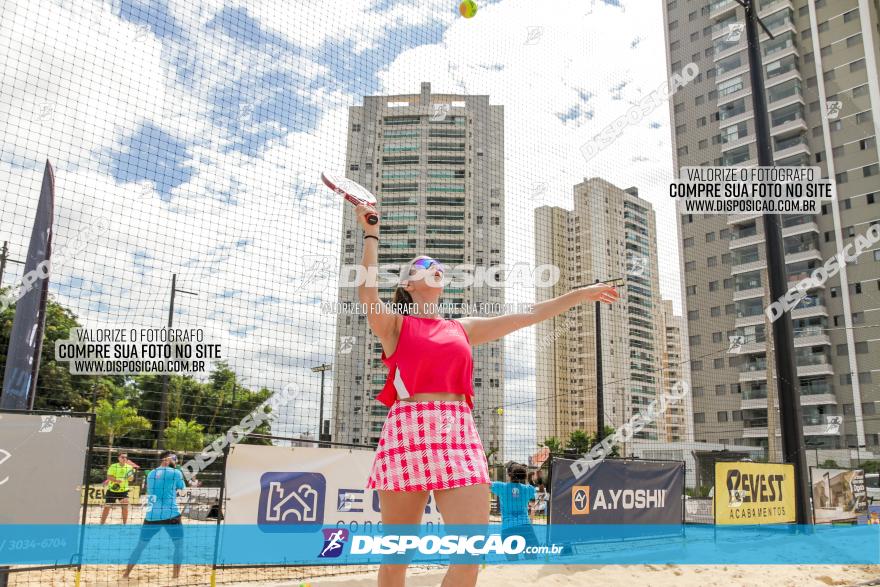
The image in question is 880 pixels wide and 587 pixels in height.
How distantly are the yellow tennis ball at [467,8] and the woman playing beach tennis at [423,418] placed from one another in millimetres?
6230

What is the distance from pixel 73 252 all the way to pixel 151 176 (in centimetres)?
111

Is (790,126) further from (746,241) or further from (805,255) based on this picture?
(805,255)

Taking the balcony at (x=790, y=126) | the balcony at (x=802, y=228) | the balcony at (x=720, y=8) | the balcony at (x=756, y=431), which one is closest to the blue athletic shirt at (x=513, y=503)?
the balcony at (x=756, y=431)

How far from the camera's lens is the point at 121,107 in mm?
5613

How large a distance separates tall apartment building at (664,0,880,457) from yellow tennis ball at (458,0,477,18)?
3676cm

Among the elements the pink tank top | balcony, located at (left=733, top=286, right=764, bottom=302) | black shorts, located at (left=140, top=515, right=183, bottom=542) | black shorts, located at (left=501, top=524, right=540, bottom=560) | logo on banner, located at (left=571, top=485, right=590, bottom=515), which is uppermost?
balcony, located at (left=733, top=286, right=764, bottom=302)

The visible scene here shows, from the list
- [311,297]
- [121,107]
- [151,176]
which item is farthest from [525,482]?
[121,107]

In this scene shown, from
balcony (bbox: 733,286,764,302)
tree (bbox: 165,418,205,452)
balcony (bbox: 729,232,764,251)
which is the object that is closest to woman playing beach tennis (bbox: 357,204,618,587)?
tree (bbox: 165,418,205,452)

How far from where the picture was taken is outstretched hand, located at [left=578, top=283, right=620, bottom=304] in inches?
98.0

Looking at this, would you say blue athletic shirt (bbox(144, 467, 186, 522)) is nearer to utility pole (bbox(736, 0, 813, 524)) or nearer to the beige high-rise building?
the beige high-rise building

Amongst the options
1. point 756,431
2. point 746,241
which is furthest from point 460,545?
point 746,241

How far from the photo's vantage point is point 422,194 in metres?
16.2

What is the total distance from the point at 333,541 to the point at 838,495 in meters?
9.00

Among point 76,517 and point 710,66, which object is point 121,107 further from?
point 710,66
